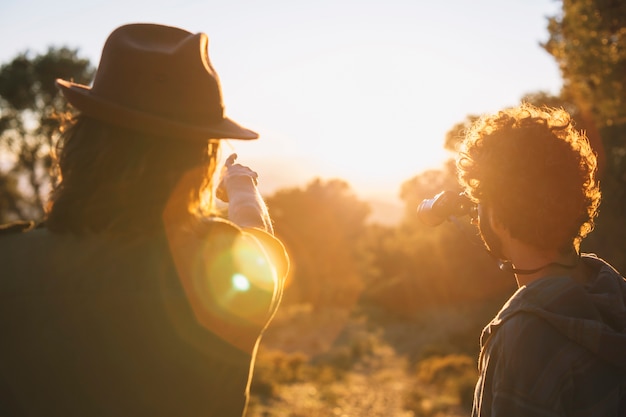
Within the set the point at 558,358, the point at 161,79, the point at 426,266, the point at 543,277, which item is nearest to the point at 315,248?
the point at 426,266

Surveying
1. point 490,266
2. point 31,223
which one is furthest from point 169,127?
point 490,266

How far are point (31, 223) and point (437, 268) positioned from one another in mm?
28647

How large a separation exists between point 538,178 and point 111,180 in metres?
1.44

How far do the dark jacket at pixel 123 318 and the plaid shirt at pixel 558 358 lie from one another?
0.82 metres

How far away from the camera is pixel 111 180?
1.55 metres

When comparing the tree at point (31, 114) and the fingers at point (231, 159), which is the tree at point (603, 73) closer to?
the fingers at point (231, 159)

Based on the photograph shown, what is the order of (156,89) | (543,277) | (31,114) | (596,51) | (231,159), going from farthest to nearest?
(31,114)
(596,51)
(231,159)
(543,277)
(156,89)

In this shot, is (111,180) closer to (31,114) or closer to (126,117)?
(126,117)

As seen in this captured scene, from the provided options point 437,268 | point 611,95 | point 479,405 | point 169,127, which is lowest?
point 479,405

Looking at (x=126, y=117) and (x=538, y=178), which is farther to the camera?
(x=538, y=178)

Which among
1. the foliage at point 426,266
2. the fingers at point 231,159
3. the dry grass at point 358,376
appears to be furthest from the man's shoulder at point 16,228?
the foliage at point 426,266

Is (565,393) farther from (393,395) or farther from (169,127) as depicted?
(393,395)

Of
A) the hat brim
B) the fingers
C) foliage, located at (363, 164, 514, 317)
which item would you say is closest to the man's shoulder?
the hat brim

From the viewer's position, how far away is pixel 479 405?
1986mm
